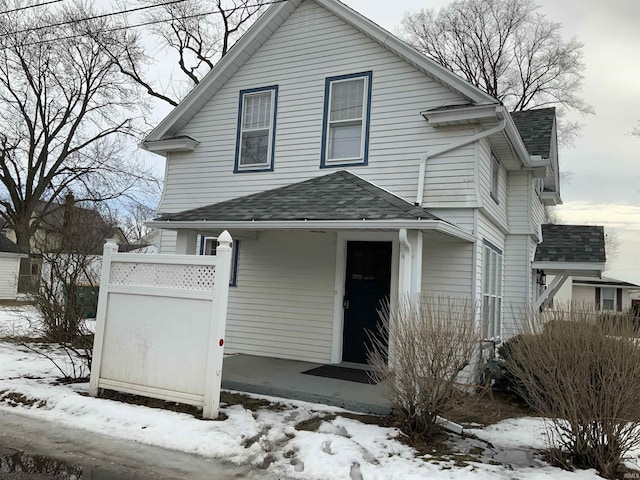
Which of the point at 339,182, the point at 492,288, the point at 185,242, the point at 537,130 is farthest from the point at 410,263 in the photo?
the point at 537,130

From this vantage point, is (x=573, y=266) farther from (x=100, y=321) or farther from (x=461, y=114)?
(x=100, y=321)

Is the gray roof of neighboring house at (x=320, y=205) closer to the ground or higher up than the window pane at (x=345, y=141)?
closer to the ground

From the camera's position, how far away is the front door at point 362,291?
879cm

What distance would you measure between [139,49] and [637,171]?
23365 mm

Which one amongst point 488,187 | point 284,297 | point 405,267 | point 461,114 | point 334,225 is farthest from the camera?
point 284,297

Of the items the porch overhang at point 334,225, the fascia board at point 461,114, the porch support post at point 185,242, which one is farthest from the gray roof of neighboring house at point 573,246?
the porch support post at point 185,242

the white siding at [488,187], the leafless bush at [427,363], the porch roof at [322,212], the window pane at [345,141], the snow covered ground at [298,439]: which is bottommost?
the snow covered ground at [298,439]

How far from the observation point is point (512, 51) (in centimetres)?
2625

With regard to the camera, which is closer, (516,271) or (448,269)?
(448,269)

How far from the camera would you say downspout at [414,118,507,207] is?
785cm

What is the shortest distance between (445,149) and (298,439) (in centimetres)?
526

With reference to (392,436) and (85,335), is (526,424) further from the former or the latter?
(85,335)

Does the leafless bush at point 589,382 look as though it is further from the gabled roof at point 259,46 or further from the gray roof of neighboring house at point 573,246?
the gray roof of neighboring house at point 573,246

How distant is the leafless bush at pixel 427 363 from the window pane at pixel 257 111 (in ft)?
20.2
